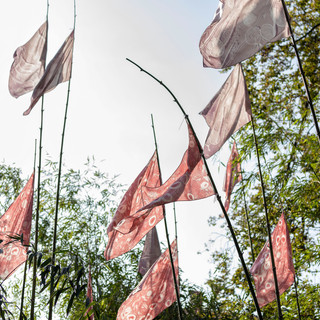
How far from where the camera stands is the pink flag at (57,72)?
308 cm

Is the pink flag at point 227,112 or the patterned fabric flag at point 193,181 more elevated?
the pink flag at point 227,112

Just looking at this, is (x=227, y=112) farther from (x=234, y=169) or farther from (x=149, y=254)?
(x=149, y=254)

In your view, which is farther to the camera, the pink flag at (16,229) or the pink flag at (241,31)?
the pink flag at (16,229)

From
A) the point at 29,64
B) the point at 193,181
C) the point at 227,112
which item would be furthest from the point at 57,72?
the point at 193,181

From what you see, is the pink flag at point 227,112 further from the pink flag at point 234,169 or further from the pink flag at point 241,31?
the pink flag at point 234,169

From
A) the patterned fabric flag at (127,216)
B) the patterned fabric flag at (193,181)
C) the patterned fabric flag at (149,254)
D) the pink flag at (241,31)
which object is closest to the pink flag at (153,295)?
the patterned fabric flag at (127,216)

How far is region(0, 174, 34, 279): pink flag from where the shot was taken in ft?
9.92

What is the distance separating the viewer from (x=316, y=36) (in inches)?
198

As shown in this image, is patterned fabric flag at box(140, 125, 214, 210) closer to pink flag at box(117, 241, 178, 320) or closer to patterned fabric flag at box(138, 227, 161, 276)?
pink flag at box(117, 241, 178, 320)

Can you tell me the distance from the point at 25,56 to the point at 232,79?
203cm

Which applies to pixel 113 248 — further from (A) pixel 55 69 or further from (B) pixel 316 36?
(B) pixel 316 36

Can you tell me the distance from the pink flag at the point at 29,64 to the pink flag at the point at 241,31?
1.84 meters

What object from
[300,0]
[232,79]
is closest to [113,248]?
[232,79]

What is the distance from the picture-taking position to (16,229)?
3109mm
